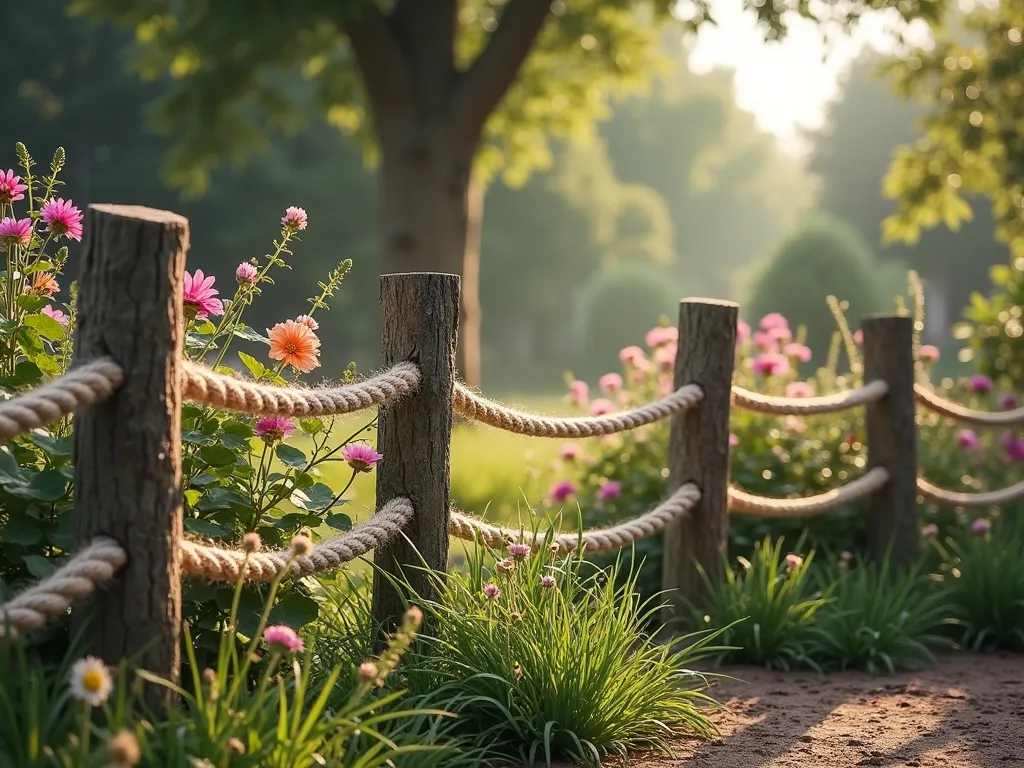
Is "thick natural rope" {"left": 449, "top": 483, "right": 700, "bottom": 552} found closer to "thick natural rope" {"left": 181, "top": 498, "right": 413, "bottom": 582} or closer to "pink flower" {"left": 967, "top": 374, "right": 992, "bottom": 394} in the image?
"thick natural rope" {"left": 181, "top": 498, "right": 413, "bottom": 582}

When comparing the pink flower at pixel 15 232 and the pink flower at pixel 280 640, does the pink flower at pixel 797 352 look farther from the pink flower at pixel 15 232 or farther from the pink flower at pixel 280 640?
the pink flower at pixel 280 640

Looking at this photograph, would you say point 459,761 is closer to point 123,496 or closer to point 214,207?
point 123,496

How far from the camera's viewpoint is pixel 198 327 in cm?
308

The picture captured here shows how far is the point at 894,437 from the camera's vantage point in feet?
16.9

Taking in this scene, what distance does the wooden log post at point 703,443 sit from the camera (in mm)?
4281

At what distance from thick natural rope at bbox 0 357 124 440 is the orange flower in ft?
2.88

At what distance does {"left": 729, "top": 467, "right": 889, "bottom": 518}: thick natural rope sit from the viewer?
446cm

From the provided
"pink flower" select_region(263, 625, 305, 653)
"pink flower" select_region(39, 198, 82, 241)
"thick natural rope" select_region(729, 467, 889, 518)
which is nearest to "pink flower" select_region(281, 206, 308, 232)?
"pink flower" select_region(39, 198, 82, 241)

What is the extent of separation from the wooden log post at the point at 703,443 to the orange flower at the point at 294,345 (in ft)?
5.62

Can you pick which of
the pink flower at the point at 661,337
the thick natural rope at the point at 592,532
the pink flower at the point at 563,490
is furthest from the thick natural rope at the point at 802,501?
the pink flower at the point at 661,337

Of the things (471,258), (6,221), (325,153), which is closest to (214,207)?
(325,153)

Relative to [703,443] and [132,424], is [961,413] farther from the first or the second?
[132,424]

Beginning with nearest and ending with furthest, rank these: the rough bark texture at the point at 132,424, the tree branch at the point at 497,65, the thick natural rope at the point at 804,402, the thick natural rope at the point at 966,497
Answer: the rough bark texture at the point at 132,424, the thick natural rope at the point at 804,402, the thick natural rope at the point at 966,497, the tree branch at the point at 497,65

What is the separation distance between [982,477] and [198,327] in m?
5.04
